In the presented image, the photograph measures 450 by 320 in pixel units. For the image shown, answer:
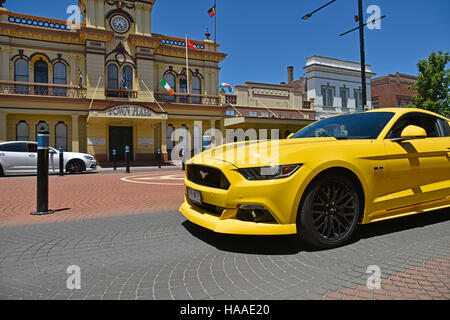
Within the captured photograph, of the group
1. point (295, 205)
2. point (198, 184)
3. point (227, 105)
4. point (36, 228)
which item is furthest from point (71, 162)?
point (227, 105)

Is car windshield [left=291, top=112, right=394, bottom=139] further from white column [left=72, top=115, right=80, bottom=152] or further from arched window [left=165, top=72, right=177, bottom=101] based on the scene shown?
arched window [left=165, top=72, right=177, bottom=101]

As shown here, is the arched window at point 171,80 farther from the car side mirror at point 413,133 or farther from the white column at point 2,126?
the car side mirror at point 413,133

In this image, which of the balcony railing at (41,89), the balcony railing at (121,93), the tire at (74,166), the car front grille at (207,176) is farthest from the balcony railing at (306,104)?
the car front grille at (207,176)

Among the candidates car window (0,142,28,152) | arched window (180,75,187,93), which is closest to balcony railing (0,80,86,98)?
arched window (180,75,187,93)

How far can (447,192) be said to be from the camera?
4012 mm

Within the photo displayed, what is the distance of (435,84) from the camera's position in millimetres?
Answer: 24875

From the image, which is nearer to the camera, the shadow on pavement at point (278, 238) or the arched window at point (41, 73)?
the shadow on pavement at point (278, 238)

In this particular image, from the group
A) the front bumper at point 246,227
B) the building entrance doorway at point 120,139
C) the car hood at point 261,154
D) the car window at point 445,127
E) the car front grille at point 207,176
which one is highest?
the building entrance doorway at point 120,139

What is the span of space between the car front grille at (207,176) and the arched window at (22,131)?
21986 mm

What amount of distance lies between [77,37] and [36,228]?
73.3ft

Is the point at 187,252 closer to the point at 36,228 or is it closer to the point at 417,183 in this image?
the point at 36,228

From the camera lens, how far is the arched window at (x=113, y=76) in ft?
75.7

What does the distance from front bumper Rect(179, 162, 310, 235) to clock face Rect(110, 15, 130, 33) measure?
79.2ft
